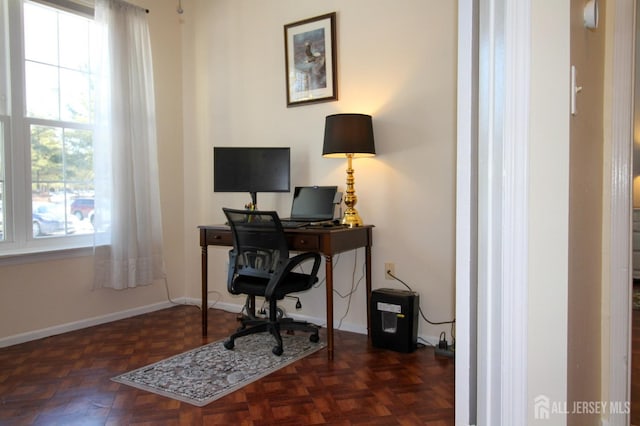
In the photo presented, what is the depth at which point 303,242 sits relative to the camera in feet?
9.00

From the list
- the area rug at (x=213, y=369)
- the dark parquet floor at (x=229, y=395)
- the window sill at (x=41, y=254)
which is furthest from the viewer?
the window sill at (x=41, y=254)

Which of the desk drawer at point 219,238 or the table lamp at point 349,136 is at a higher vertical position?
the table lamp at point 349,136

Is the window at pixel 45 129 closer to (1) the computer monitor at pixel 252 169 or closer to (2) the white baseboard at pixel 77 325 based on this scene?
(2) the white baseboard at pixel 77 325

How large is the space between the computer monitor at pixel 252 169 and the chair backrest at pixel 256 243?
487 mm

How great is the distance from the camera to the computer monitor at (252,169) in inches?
128

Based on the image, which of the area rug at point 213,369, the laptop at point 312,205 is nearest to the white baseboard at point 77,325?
the area rug at point 213,369

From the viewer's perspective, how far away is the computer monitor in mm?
3246

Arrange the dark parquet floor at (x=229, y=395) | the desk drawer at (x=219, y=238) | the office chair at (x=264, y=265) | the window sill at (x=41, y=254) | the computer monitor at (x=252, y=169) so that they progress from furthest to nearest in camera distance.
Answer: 1. the computer monitor at (x=252, y=169)
2. the desk drawer at (x=219, y=238)
3. the window sill at (x=41, y=254)
4. the office chair at (x=264, y=265)
5. the dark parquet floor at (x=229, y=395)

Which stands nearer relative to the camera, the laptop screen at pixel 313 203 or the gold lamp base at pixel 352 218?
the gold lamp base at pixel 352 218

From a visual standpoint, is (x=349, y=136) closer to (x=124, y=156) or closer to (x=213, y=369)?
(x=213, y=369)

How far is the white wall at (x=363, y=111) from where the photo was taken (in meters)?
2.86

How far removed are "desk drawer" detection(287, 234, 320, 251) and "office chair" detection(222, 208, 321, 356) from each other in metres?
0.05

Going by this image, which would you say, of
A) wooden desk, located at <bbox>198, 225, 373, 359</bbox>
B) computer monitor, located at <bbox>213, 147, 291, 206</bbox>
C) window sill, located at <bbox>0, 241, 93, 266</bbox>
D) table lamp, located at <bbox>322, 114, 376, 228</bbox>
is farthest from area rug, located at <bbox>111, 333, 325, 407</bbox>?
window sill, located at <bbox>0, 241, 93, 266</bbox>


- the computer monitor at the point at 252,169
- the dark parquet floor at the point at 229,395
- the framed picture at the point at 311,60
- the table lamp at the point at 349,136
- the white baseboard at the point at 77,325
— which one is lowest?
the dark parquet floor at the point at 229,395
